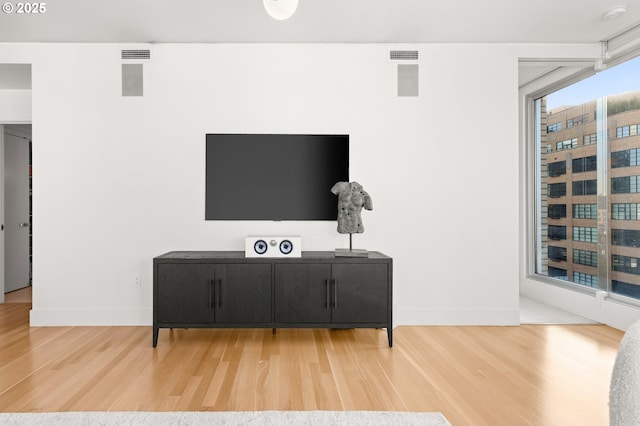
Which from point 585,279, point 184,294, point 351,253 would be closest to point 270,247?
point 351,253

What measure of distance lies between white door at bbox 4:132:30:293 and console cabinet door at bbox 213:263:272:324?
12.7 ft

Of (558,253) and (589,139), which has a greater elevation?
(589,139)

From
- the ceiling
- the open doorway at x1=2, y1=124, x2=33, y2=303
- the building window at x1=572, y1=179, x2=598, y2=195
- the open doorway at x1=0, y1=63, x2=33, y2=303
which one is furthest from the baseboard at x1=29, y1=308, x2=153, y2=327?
the building window at x1=572, y1=179, x2=598, y2=195

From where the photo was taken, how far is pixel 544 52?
395 centimetres

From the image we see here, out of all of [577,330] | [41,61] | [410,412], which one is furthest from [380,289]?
[41,61]

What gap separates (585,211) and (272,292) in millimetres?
3326

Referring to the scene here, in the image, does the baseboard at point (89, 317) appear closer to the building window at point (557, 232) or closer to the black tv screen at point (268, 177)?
the black tv screen at point (268, 177)

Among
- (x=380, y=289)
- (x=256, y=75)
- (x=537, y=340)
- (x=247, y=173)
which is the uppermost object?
(x=256, y=75)

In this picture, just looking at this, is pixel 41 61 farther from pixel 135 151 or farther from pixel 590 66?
pixel 590 66

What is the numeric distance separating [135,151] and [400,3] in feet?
8.62

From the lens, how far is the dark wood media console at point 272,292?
326cm

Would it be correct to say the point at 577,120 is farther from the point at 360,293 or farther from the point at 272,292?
the point at 272,292

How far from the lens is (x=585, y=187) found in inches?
169

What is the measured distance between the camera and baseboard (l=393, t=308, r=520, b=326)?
386 cm
